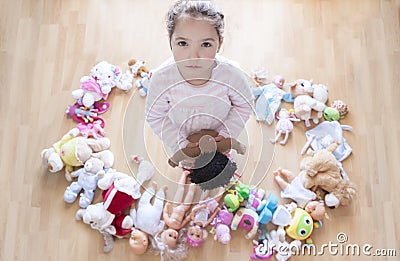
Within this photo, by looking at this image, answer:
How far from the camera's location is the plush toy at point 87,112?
5.63 feet

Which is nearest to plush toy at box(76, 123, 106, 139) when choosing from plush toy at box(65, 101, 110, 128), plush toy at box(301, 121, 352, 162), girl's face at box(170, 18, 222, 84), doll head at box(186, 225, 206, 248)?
plush toy at box(65, 101, 110, 128)

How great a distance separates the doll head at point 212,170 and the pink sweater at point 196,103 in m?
0.07

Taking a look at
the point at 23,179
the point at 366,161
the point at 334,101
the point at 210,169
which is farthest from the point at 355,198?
the point at 23,179

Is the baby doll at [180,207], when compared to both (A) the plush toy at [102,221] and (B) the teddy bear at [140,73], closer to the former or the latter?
(A) the plush toy at [102,221]

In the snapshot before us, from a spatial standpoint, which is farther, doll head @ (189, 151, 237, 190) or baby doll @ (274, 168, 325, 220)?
baby doll @ (274, 168, 325, 220)

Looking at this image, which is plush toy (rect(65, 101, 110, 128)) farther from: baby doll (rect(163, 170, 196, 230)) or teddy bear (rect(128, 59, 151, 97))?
baby doll (rect(163, 170, 196, 230))

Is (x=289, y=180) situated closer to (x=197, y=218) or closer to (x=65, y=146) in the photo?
(x=197, y=218)

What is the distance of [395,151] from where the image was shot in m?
1.68

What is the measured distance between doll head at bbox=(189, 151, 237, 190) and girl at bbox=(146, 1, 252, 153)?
0.06 meters

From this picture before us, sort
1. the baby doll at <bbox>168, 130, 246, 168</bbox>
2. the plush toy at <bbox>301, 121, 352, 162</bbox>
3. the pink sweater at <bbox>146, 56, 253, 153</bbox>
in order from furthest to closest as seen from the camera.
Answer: the plush toy at <bbox>301, 121, 352, 162</bbox> → the baby doll at <bbox>168, 130, 246, 168</bbox> → the pink sweater at <bbox>146, 56, 253, 153</bbox>

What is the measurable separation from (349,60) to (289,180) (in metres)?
0.47

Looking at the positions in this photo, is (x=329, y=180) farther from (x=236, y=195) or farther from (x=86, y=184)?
(x=86, y=184)

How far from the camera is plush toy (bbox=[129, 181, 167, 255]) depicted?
1540 mm

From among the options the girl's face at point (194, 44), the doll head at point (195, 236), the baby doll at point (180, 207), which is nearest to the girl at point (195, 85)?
the girl's face at point (194, 44)
